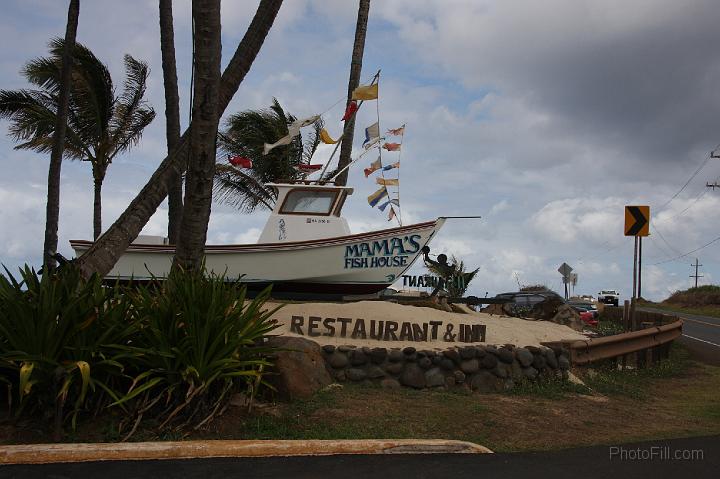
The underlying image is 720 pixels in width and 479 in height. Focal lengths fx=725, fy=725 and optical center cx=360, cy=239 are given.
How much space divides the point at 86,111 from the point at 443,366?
1797cm

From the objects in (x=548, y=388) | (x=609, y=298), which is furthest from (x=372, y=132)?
(x=609, y=298)

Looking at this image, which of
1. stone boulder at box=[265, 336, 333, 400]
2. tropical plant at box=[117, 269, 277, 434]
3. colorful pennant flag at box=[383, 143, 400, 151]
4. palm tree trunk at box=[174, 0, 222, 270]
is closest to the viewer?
tropical plant at box=[117, 269, 277, 434]

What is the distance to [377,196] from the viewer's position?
20078mm

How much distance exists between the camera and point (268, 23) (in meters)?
12.8

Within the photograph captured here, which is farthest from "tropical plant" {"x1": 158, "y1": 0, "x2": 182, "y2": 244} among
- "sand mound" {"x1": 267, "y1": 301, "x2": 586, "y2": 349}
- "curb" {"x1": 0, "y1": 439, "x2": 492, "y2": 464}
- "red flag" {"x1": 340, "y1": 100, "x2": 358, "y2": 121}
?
"curb" {"x1": 0, "y1": 439, "x2": 492, "y2": 464}

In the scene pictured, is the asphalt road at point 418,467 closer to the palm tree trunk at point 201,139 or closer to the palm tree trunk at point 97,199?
the palm tree trunk at point 201,139

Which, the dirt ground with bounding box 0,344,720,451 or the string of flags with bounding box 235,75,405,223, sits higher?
the string of flags with bounding box 235,75,405,223

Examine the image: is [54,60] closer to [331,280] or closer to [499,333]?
[331,280]

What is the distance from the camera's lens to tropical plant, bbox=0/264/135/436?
729 cm

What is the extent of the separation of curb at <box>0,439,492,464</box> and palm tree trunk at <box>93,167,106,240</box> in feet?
63.5

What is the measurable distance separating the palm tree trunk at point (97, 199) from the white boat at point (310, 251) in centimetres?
949

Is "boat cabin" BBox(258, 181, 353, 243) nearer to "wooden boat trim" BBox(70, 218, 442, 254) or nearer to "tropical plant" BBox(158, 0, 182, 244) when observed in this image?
"wooden boat trim" BBox(70, 218, 442, 254)

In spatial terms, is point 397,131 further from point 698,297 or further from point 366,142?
point 698,297

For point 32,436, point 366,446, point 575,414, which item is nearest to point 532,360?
point 575,414
